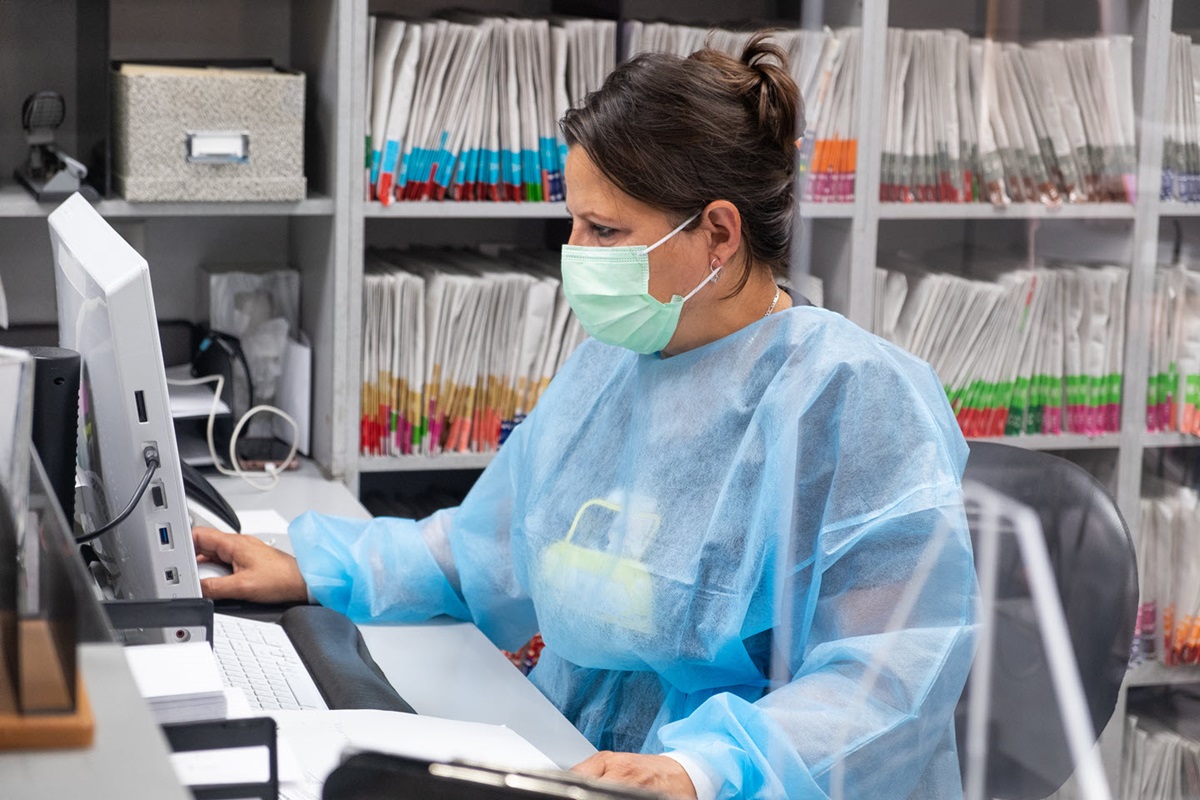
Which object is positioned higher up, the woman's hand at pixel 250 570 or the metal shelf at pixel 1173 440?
the metal shelf at pixel 1173 440

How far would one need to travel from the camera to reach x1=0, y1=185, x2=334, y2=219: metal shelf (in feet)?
6.35

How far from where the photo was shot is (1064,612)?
0.92 meters

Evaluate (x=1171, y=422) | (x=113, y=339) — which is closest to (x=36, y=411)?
(x=113, y=339)

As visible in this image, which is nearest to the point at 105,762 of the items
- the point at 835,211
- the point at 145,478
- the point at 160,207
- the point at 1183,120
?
the point at 145,478

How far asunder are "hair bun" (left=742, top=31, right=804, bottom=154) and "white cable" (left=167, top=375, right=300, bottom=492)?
3.43 feet

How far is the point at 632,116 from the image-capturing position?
4.29 ft

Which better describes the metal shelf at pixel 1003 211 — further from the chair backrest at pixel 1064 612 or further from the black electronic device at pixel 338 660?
the black electronic device at pixel 338 660

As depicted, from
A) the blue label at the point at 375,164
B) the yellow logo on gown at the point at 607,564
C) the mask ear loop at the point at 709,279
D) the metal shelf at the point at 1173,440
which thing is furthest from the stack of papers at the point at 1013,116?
the blue label at the point at 375,164

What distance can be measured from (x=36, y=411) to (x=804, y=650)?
691 mm

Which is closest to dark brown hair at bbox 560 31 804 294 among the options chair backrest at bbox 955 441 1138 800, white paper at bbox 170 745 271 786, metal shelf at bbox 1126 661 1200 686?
chair backrest at bbox 955 441 1138 800

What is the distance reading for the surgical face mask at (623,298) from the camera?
54.0 inches

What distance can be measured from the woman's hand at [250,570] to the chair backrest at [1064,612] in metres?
0.78

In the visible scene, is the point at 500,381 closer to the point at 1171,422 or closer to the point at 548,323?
the point at 548,323

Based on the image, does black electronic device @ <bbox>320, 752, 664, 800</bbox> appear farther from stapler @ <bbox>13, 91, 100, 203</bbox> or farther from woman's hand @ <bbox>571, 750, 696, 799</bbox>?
stapler @ <bbox>13, 91, 100, 203</bbox>
